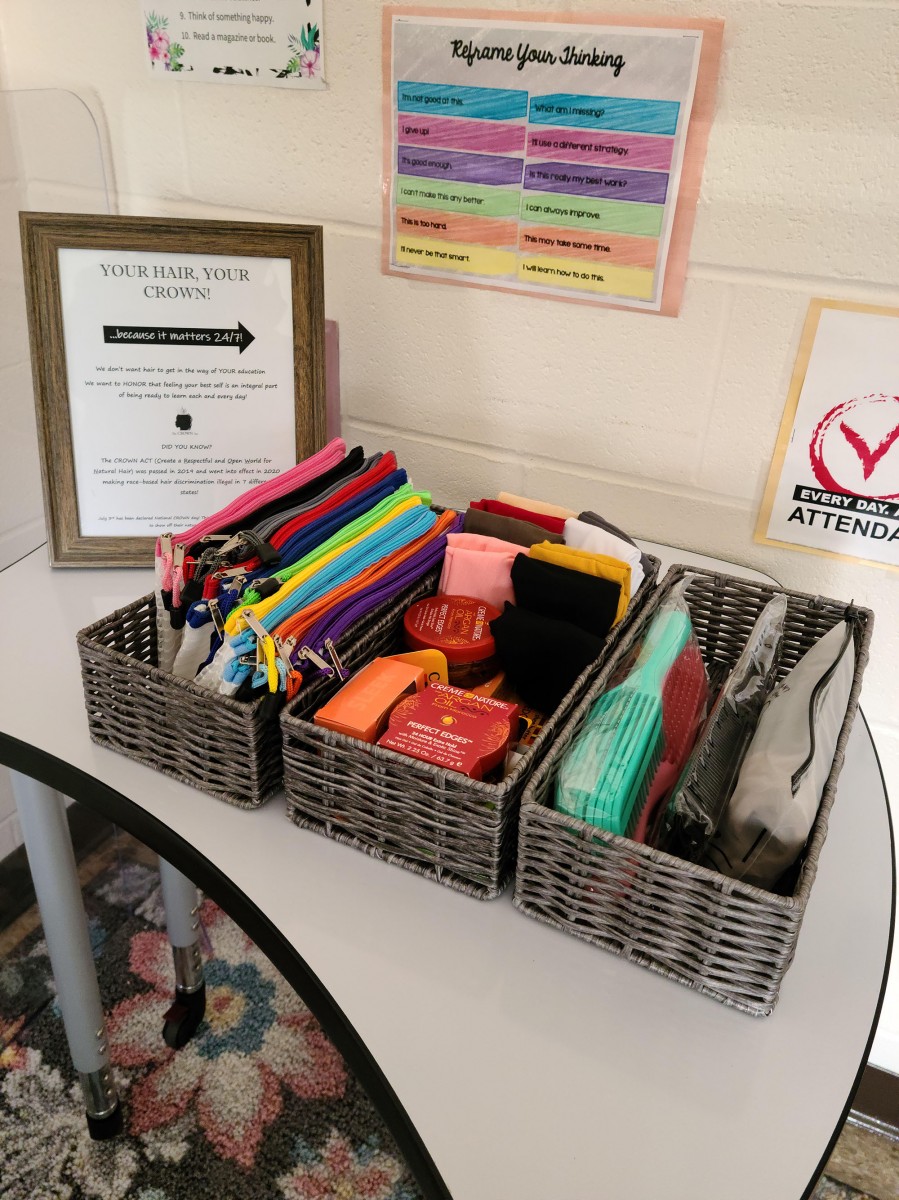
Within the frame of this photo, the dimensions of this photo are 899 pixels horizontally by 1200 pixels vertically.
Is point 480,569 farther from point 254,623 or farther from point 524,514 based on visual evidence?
point 254,623

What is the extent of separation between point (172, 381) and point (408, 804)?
0.67 meters

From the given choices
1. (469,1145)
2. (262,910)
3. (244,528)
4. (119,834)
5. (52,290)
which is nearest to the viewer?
(469,1145)

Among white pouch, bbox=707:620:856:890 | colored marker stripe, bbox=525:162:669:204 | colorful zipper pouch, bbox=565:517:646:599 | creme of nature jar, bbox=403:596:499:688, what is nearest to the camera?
white pouch, bbox=707:620:856:890

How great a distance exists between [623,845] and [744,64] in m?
0.85

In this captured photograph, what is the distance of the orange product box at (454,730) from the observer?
718mm

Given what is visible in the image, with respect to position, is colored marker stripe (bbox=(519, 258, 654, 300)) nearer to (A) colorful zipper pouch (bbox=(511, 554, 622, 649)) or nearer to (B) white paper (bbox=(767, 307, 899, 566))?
(B) white paper (bbox=(767, 307, 899, 566))

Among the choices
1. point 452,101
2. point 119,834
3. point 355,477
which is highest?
point 452,101

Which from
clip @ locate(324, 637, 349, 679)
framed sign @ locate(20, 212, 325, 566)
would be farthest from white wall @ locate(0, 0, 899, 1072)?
clip @ locate(324, 637, 349, 679)

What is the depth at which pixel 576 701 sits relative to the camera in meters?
0.80

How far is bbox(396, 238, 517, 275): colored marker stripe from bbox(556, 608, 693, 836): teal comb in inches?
24.9

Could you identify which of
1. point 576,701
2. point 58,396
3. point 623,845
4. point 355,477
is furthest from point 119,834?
point 623,845

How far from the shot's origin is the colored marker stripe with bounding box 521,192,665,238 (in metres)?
1.10

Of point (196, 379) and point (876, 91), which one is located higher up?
point (876, 91)

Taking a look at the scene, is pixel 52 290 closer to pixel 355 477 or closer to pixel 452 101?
pixel 355 477
